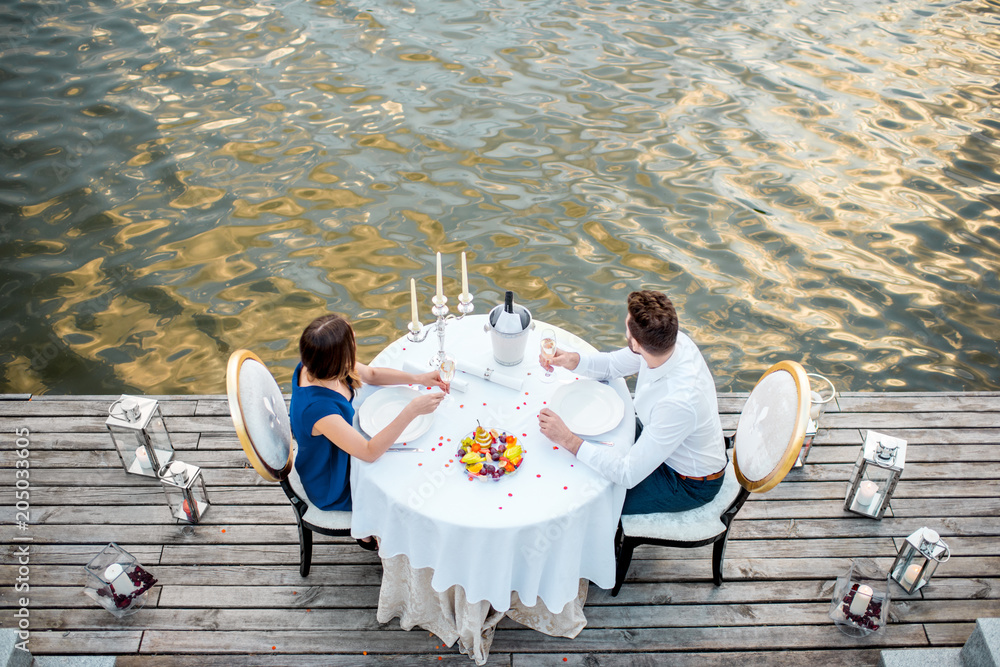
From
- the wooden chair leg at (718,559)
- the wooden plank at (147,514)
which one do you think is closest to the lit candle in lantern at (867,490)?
the wooden chair leg at (718,559)

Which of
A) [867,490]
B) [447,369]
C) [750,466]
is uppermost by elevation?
[447,369]

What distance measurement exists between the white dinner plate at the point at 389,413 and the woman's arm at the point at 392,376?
0.22 feet

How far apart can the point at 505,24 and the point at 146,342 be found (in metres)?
5.82

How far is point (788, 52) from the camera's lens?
7914 millimetres

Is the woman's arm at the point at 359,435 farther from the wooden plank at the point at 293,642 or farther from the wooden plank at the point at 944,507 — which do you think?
the wooden plank at the point at 944,507

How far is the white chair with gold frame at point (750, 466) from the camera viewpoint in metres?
2.63

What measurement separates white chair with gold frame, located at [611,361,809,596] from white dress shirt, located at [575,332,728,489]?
144 millimetres

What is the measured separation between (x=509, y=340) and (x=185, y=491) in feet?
5.94

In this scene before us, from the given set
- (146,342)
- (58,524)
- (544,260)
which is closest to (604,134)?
(544,260)

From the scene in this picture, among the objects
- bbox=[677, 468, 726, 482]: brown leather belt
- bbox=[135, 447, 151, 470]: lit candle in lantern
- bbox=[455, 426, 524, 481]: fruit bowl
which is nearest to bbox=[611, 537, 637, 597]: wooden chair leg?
bbox=[677, 468, 726, 482]: brown leather belt

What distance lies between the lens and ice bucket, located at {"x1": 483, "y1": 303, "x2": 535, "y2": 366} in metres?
2.90

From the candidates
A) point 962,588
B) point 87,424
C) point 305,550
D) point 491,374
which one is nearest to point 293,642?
point 305,550

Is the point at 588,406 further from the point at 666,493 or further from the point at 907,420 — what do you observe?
the point at 907,420

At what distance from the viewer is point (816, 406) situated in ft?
12.0
